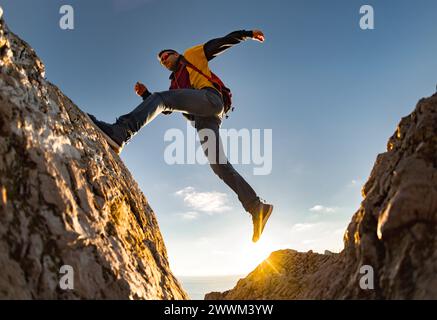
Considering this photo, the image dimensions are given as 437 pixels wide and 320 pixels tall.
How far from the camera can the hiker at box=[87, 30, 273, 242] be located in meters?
5.14

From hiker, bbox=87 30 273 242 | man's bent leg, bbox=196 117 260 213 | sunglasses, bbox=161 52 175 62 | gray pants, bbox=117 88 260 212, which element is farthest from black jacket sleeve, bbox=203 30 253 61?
man's bent leg, bbox=196 117 260 213

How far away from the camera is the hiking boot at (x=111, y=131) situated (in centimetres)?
459

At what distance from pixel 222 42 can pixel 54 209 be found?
3844 millimetres

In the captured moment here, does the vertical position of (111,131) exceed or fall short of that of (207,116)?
it falls short

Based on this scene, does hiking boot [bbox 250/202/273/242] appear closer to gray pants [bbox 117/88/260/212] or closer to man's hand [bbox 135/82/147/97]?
gray pants [bbox 117/88/260/212]

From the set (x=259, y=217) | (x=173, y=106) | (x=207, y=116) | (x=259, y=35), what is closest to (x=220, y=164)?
(x=207, y=116)

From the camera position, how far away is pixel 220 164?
218 inches

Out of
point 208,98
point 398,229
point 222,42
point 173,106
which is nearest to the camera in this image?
point 398,229

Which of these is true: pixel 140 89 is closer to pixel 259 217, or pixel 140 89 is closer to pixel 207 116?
pixel 207 116

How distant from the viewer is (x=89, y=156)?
3844mm
